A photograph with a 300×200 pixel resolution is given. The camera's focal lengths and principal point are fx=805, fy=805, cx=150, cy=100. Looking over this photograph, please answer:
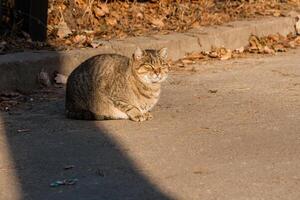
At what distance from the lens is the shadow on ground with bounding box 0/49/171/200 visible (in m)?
5.06

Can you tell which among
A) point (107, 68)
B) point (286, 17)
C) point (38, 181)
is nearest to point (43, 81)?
point (107, 68)

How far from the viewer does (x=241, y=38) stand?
10.8 m

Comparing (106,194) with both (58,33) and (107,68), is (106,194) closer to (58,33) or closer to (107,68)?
(107,68)

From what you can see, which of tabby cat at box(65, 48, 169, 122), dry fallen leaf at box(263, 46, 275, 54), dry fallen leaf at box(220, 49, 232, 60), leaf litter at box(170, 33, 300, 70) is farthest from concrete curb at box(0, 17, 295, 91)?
tabby cat at box(65, 48, 169, 122)

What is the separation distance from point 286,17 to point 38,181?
7247 mm

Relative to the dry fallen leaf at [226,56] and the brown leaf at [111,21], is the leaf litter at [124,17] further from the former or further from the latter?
the dry fallen leaf at [226,56]

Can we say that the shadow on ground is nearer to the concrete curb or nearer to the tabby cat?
the tabby cat

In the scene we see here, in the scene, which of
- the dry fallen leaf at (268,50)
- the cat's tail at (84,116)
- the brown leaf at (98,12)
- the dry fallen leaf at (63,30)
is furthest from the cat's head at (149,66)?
the dry fallen leaf at (268,50)

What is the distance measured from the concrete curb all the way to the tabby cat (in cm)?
109

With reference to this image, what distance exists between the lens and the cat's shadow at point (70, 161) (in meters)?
5.05

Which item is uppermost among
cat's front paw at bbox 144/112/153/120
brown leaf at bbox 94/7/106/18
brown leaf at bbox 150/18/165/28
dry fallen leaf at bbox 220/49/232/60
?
brown leaf at bbox 94/7/106/18

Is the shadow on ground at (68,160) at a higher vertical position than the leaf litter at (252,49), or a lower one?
higher

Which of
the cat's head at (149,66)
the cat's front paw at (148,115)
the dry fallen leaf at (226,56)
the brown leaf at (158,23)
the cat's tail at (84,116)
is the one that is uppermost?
the cat's head at (149,66)

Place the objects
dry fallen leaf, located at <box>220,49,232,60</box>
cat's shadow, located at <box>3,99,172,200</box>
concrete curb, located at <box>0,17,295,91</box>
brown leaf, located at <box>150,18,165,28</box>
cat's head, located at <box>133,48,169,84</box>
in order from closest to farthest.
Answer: cat's shadow, located at <box>3,99,172,200</box> < cat's head, located at <box>133,48,169,84</box> < concrete curb, located at <box>0,17,295,91</box> < dry fallen leaf, located at <box>220,49,232,60</box> < brown leaf, located at <box>150,18,165,28</box>
